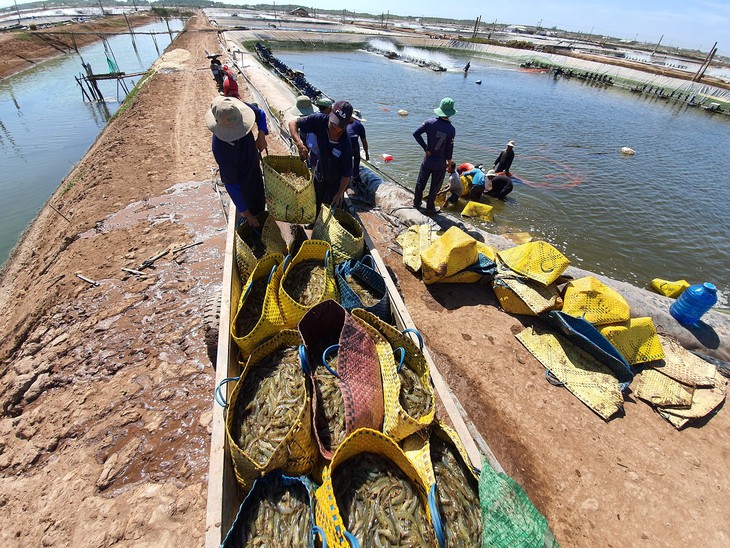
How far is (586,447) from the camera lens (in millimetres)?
3631

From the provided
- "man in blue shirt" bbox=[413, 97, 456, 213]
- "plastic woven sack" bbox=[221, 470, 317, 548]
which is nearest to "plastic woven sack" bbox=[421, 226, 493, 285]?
"man in blue shirt" bbox=[413, 97, 456, 213]

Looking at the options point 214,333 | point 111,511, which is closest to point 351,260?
point 214,333

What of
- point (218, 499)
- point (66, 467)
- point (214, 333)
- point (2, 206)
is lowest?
point (2, 206)

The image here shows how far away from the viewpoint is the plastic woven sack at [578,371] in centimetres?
402

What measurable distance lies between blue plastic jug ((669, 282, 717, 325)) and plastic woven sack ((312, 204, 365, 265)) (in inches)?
207

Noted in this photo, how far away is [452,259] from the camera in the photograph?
17.1 ft

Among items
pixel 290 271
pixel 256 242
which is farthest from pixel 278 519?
pixel 256 242

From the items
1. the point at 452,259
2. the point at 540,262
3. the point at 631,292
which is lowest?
the point at 631,292

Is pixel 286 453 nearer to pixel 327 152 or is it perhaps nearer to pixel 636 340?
pixel 327 152

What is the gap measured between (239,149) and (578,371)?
213 inches

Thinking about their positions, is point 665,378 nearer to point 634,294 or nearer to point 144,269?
point 634,294

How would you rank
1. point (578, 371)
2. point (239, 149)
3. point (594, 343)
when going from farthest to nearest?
point (594, 343)
point (578, 371)
point (239, 149)

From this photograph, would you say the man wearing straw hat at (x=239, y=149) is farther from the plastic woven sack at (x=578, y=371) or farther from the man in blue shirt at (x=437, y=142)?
the plastic woven sack at (x=578, y=371)

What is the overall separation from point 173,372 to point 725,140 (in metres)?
31.0
